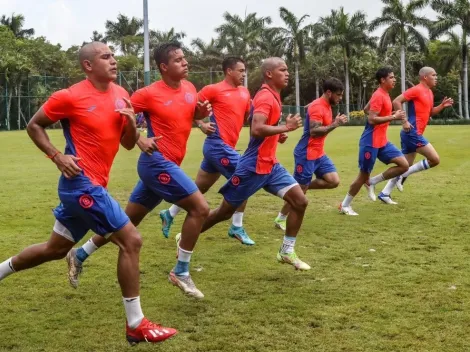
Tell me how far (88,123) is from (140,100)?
4.76ft

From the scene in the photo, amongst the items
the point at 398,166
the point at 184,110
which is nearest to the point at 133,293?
the point at 184,110

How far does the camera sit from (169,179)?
19.6ft

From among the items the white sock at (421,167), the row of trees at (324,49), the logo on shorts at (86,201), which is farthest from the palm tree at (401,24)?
the logo on shorts at (86,201)

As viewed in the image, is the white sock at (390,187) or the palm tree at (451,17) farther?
the palm tree at (451,17)

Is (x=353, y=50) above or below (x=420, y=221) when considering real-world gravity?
above

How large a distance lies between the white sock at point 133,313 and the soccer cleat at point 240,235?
3454 mm

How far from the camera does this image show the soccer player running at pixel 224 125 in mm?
8484

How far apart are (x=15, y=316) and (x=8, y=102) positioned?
46035 millimetres

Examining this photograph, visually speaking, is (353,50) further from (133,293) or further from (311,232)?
(133,293)

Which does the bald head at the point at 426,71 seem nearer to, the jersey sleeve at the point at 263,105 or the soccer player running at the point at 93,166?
the jersey sleeve at the point at 263,105

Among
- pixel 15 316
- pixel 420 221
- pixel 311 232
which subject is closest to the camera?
pixel 15 316

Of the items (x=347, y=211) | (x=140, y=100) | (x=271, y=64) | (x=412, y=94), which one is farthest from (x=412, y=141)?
(x=140, y=100)

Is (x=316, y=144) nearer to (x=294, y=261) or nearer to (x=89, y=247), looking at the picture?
(x=294, y=261)

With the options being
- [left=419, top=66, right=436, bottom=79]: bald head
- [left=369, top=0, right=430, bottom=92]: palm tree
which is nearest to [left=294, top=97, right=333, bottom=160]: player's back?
[left=419, top=66, right=436, bottom=79]: bald head
